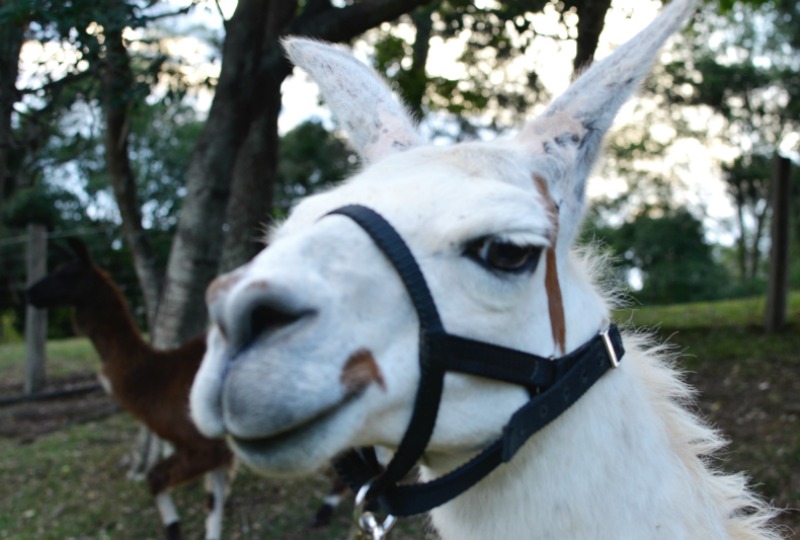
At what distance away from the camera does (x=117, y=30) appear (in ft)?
14.2

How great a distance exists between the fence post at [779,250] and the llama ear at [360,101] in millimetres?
8768

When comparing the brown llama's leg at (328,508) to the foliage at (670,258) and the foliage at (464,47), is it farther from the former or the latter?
the foliage at (670,258)

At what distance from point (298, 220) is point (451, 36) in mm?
7066

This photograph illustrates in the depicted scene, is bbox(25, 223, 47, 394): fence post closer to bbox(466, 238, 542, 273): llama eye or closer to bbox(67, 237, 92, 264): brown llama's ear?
bbox(67, 237, 92, 264): brown llama's ear

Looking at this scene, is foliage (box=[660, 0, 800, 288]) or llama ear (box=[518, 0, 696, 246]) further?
foliage (box=[660, 0, 800, 288])

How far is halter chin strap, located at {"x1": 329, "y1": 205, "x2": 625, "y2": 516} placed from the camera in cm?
155

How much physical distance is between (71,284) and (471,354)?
19.7ft

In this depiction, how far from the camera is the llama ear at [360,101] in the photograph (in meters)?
2.26

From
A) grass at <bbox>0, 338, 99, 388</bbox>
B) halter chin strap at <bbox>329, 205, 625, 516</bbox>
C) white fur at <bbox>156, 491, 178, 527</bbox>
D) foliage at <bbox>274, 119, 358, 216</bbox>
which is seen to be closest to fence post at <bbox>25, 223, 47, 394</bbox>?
grass at <bbox>0, 338, 99, 388</bbox>

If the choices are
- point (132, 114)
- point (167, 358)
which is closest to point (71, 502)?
point (167, 358)

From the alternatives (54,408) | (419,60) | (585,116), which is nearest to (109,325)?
(54,408)

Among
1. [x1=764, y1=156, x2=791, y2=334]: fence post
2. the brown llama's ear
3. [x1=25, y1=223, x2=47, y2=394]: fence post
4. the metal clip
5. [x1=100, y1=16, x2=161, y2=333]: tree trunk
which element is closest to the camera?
the metal clip

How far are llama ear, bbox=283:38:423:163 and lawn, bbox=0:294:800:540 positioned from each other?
286 centimetres

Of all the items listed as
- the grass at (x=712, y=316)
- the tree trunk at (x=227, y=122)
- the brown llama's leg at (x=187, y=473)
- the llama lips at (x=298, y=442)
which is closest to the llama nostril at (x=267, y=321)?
the llama lips at (x=298, y=442)
